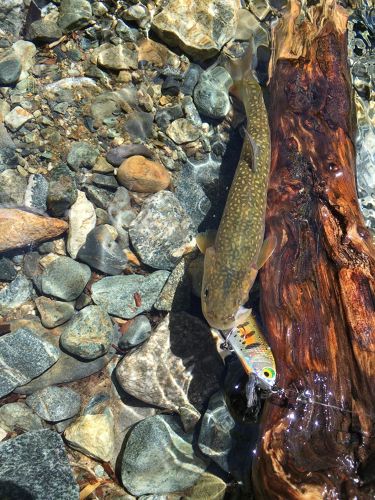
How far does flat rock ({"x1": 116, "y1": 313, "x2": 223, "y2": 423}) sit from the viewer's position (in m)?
5.53

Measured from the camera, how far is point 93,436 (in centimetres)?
519

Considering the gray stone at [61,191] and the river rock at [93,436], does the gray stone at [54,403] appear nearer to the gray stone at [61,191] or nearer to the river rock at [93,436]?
the river rock at [93,436]

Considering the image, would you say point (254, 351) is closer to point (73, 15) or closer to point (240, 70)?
point (240, 70)

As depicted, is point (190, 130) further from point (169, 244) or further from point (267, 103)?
point (169, 244)

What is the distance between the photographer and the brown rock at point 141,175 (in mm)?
6441

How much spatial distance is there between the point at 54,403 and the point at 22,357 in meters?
0.69

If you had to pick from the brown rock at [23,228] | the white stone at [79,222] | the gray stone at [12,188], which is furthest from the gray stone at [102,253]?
the gray stone at [12,188]

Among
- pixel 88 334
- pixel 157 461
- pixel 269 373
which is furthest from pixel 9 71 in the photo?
pixel 157 461

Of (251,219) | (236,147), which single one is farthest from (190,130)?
(251,219)

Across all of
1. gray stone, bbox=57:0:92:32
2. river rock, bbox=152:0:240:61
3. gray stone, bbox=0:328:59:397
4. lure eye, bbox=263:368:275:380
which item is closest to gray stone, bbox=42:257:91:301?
gray stone, bbox=0:328:59:397

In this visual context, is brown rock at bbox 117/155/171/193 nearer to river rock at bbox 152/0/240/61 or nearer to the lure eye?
river rock at bbox 152/0/240/61

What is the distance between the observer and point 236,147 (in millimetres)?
7082

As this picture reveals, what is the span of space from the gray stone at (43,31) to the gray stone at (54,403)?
534 cm

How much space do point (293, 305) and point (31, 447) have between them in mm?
3283
